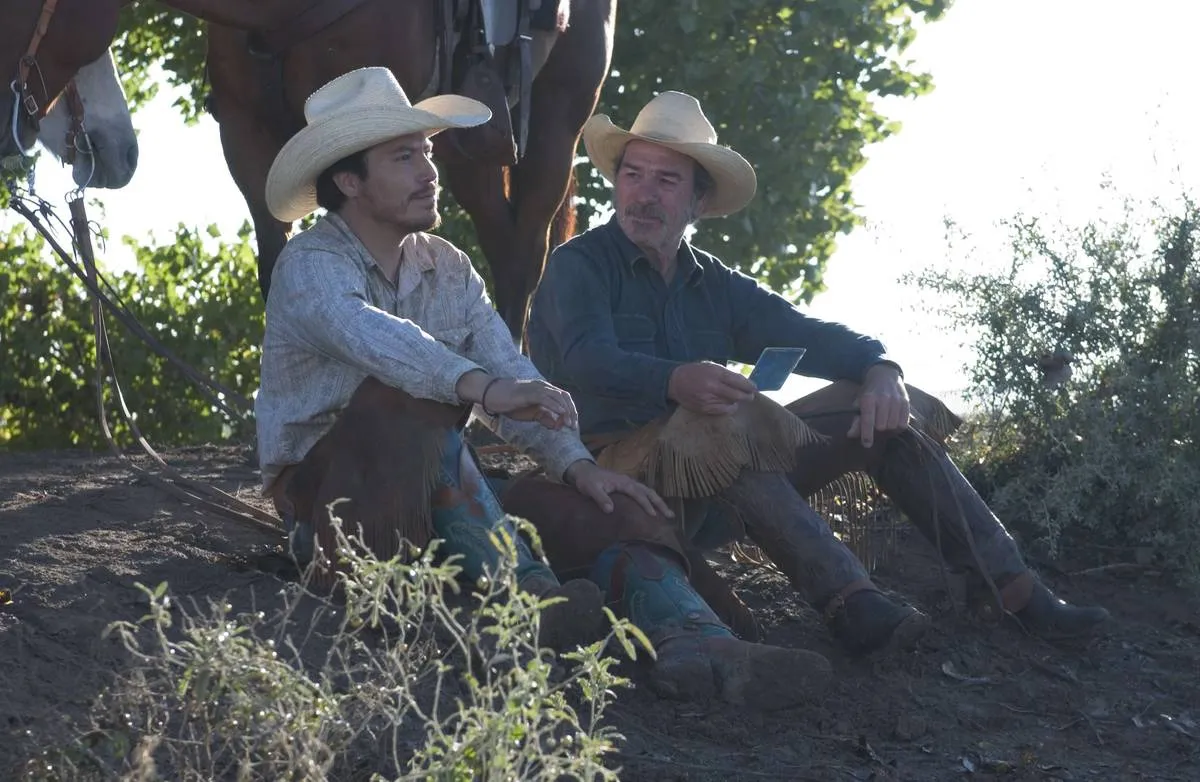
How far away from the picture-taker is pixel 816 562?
180 inches

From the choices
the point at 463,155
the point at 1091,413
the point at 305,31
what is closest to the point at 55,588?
the point at 305,31

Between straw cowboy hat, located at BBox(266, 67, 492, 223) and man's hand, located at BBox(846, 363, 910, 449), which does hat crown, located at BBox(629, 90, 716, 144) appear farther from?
man's hand, located at BBox(846, 363, 910, 449)

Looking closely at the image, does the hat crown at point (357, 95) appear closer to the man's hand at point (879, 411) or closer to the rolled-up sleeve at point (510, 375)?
the rolled-up sleeve at point (510, 375)

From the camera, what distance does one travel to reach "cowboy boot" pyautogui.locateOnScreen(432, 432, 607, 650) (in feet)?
13.5

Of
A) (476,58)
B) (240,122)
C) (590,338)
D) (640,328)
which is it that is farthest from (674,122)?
(240,122)

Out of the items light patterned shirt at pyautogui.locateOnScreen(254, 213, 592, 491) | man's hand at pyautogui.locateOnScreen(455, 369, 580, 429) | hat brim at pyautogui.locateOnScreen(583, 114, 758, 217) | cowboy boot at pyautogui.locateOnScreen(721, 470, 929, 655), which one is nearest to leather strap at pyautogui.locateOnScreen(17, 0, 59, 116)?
light patterned shirt at pyautogui.locateOnScreen(254, 213, 592, 491)

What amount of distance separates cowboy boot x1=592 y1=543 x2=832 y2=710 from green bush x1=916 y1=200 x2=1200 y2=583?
84.6 inches

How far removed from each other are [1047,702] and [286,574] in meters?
1.96

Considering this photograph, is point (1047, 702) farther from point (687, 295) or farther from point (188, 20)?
point (188, 20)

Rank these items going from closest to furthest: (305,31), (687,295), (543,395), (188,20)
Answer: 1. (543,395)
2. (687,295)
3. (305,31)
4. (188,20)

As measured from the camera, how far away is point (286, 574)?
15.6ft

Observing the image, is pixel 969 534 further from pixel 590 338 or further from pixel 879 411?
pixel 590 338

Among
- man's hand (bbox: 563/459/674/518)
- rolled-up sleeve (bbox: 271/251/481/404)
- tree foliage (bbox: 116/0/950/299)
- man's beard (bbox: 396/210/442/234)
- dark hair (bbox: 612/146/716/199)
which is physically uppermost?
tree foliage (bbox: 116/0/950/299)

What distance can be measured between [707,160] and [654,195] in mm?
222
